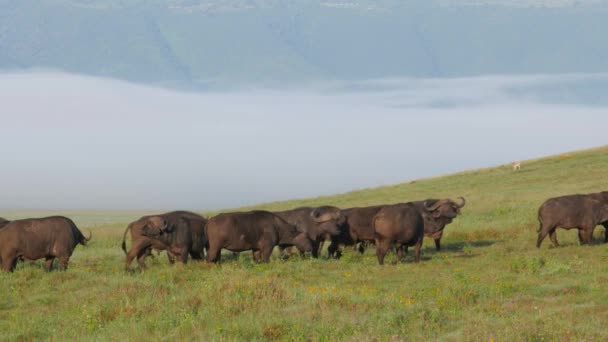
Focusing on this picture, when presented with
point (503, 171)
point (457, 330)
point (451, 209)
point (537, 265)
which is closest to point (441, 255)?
point (451, 209)

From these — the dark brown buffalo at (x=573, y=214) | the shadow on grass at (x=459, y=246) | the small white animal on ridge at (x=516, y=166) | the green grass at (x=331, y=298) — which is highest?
the small white animal on ridge at (x=516, y=166)

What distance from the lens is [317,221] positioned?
2634 centimetres

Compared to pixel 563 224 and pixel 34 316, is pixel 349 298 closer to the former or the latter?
pixel 34 316

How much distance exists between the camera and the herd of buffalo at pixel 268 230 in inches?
893

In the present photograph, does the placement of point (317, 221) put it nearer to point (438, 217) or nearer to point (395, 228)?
point (395, 228)

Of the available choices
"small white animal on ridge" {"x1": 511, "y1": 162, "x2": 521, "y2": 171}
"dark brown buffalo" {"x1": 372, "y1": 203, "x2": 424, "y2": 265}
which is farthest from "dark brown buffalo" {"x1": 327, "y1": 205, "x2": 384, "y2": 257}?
"small white animal on ridge" {"x1": 511, "y1": 162, "x2": 521, "y2": 171}

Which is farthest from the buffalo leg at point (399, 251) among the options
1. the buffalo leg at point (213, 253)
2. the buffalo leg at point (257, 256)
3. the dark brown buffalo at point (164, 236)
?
the dark brown buffalo at point (164, 236)

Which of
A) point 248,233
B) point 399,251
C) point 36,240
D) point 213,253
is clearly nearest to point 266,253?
point 248,233

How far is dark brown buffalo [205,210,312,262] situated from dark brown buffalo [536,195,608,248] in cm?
732

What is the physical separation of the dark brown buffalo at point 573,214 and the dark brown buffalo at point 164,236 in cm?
988

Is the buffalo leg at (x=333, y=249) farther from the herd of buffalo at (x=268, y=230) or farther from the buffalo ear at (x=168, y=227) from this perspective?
the buffalo ear at (x=168, y=227)

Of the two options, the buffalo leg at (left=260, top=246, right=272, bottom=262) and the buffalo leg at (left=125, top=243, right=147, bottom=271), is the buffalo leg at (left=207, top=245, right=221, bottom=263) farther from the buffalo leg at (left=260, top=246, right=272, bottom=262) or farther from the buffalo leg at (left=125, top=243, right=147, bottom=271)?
the buffalo leg at (left=125, top=243, right=147, bottom=271)

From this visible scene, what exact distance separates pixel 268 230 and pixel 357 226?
2868mm

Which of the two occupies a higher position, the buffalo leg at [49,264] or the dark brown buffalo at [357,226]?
the dark brown buffalo at [357,226]
